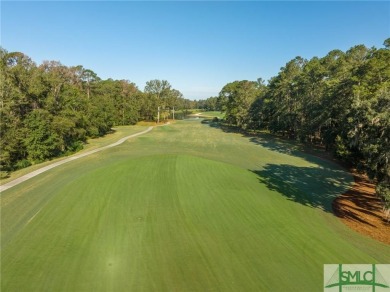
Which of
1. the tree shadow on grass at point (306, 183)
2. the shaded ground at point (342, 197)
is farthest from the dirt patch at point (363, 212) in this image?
the tree shadow on grass at point (306, 183)

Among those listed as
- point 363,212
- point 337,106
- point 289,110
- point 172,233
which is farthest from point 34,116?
point 289,110

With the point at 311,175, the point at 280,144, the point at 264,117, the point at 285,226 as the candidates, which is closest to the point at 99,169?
the point at 285,226

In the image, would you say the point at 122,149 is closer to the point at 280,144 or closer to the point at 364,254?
the point at 280,144

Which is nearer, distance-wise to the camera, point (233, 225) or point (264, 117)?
point (233, 225)

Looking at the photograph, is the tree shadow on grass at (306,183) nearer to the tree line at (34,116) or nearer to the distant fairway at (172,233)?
the distant fairway at (172,233)

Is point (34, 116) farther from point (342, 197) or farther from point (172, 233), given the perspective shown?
point (342, 197)
